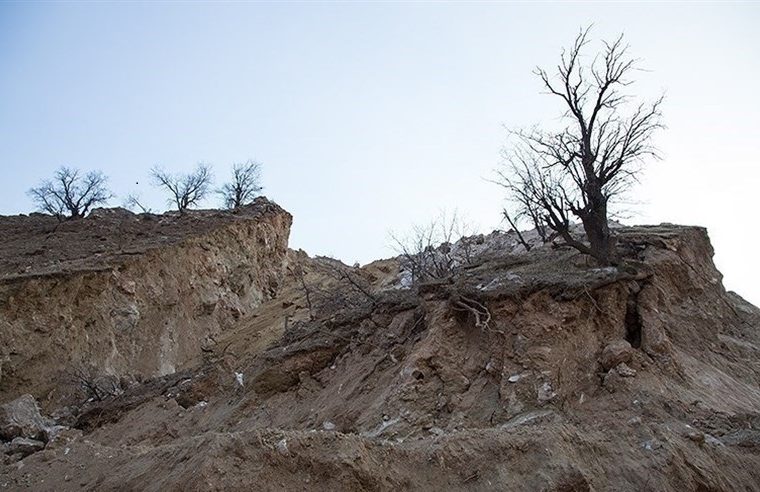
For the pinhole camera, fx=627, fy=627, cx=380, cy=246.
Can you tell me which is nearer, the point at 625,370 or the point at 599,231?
the point at 625,370

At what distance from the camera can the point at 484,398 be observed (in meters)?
9.41

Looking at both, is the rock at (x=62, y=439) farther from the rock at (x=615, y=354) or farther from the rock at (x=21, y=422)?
the rock at (x=615, y=354)

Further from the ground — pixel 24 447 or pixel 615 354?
pixel 615 354

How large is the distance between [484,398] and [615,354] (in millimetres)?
2099

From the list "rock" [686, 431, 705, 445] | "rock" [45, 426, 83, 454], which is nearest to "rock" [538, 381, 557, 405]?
"rock" [686, 431, 705, 445]

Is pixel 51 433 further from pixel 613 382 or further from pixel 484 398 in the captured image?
pixel 613 382

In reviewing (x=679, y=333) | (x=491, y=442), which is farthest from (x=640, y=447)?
(x=679, y=333)

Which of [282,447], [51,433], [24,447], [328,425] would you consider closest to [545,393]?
[328,425]

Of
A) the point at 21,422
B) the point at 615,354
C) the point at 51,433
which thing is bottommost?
the point at 51,433

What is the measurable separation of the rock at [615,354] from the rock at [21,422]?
1015cm

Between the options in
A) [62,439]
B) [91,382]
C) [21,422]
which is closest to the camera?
[62,439]

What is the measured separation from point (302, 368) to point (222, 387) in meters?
2.28

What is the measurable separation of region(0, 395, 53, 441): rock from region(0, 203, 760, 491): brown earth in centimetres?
123

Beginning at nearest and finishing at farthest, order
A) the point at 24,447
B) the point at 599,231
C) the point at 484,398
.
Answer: the point at 484,398 → the point at 24,447 → the point at 599,231
